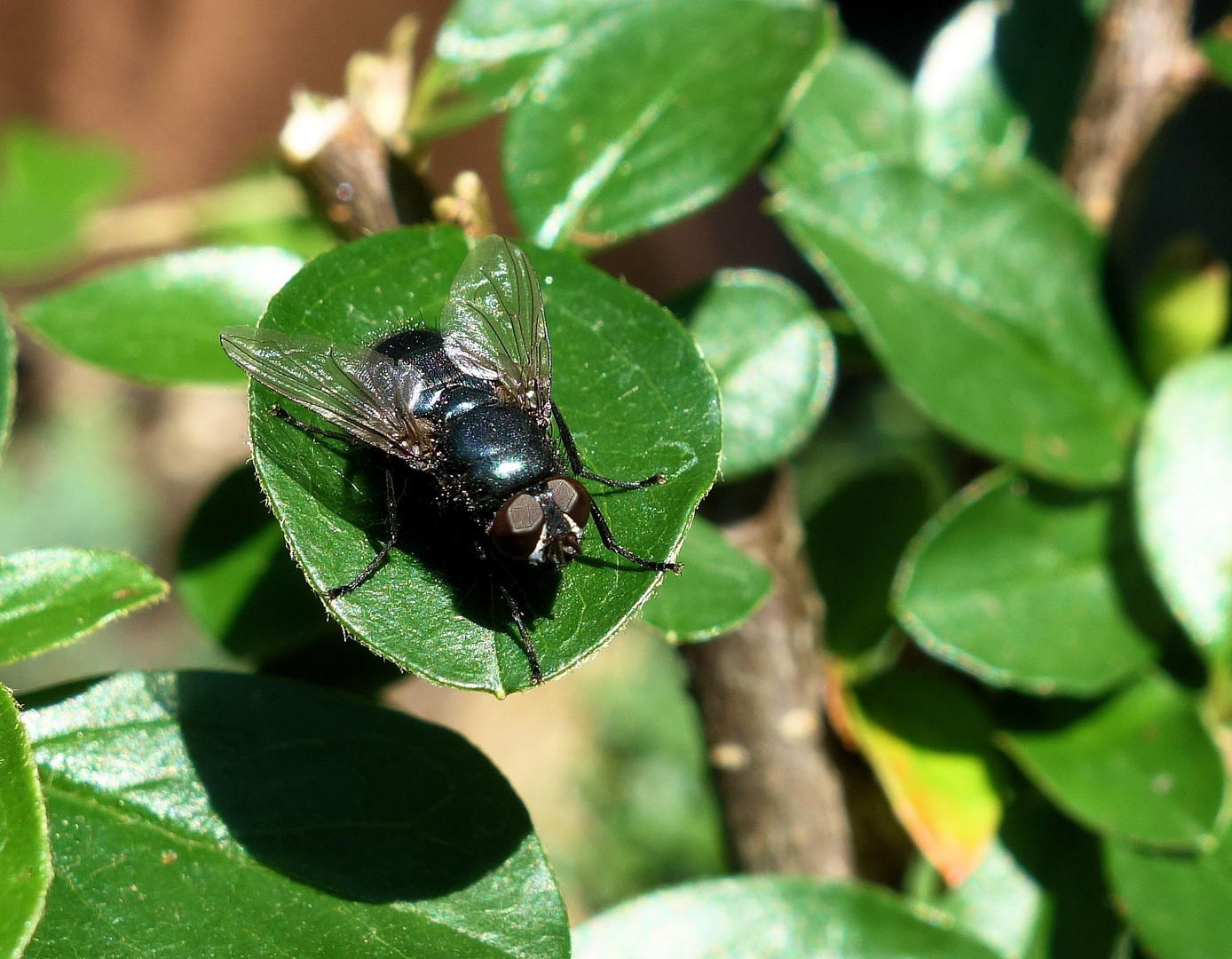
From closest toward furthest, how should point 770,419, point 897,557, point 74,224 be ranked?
point 770,419
point 897,557
point 74,224

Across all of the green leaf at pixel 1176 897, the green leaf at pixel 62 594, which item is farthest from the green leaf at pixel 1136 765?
the green leaf at pixel 62 594

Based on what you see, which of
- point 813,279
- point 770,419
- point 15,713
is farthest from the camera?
point 813,279

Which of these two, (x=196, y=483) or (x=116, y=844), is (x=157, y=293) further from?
(x=196, y=483)

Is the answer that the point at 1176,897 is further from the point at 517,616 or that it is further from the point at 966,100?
the point at 966,100

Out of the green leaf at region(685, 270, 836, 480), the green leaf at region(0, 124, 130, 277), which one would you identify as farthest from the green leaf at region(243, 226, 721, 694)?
the green leaf at region(0, 124, 130, 277)

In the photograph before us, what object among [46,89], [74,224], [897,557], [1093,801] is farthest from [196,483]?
[1093,801]

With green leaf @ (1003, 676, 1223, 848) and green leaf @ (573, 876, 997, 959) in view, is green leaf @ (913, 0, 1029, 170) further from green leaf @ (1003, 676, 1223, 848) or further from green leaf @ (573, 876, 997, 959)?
green leaf @ (573, 876, 997, 959)
